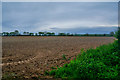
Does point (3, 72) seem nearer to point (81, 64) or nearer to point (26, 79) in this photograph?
point (26, 79)

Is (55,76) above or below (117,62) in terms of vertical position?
below

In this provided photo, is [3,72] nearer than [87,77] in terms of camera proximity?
No

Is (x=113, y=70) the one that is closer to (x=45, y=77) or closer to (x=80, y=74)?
(x=80, y=74)

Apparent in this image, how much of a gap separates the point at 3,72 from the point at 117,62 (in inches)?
227

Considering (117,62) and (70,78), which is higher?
(117,62)

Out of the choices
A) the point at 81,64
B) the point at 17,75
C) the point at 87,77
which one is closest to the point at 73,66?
the point at 81,64

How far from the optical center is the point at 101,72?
17.2ft

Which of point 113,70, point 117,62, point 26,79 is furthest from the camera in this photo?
point 117,62

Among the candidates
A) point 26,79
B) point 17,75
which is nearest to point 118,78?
point 26,79

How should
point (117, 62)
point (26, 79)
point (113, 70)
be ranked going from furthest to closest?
point (117, 62) → point (113, 70) → point (26, 79)

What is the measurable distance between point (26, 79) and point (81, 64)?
2.56 metres

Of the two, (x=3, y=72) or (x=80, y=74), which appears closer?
(x=80, y=74)

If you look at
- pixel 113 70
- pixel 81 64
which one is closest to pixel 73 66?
pixel 81 64

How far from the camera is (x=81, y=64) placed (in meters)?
5.66
